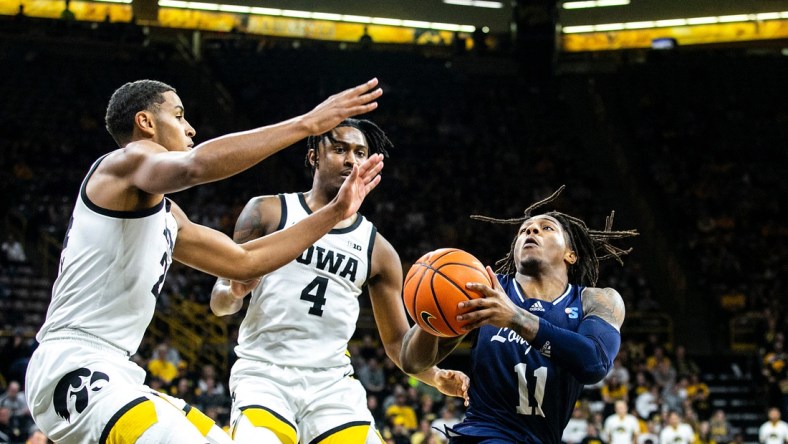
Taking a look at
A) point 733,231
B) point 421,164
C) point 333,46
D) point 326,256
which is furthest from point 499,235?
point 326,256

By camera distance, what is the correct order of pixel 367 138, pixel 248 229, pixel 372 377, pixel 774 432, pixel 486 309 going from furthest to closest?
1. pixel 372 377
2. pixel 774 432
3. pixel 367 138
4. pixel 248 229
5. pixel 486 309

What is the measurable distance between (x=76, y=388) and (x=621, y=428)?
12189 millimetres

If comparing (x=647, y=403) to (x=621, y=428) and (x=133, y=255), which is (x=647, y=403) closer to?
(x=621, y=428)

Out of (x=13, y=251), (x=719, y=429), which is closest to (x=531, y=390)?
(x=719, y=429)

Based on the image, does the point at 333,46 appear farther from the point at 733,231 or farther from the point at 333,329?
the point at 333,329

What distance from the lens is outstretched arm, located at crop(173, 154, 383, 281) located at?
429 centimetres

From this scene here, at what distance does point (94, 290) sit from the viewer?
3.99m

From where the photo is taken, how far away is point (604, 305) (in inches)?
198

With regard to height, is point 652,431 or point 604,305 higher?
point 604,305

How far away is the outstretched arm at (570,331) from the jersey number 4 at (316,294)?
4.03 ft

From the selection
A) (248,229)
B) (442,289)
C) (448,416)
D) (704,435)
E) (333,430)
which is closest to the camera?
(442,289)

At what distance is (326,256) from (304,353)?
56 centimetres

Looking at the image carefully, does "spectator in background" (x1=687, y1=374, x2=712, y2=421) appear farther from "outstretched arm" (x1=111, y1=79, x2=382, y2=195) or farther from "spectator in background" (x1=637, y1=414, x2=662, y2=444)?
"outstretched arm" (x1=111, y1=79, x2=382, y2=195)

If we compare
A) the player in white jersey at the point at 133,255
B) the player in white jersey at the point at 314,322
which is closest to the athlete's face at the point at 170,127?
the player in white jersey at the point at 133,255
